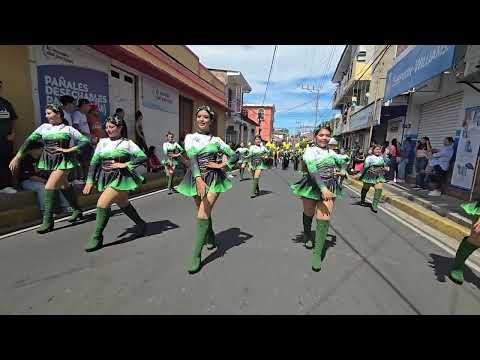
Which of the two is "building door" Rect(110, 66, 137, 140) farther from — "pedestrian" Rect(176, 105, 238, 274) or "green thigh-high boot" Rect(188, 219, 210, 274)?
"green thigh-high boot" Rect(188, 219, 210, 274)

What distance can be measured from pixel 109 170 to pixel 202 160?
1.45m

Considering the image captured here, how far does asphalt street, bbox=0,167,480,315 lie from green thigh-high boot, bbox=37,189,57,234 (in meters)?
0.14

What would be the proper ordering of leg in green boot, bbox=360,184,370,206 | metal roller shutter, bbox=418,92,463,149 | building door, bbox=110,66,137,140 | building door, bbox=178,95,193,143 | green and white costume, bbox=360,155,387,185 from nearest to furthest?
green and white costume, bbox=360,155,387,185 < leg in green boot, bbox=360,184,370,206 < metal roller shutter, bbox=418,92,463,149 < building door, bbox=110,66,137,140 < building door, bbox=178,95,193,143

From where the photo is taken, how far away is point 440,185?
27.6 ft

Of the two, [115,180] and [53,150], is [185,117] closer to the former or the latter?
[53,150]

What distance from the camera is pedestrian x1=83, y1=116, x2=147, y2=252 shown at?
11.7 feet

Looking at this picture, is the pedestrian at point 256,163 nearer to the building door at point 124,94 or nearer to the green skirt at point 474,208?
the building door at point 124,94

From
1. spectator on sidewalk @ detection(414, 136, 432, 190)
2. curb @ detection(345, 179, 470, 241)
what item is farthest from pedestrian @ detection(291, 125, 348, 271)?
spectator on sidewalk @ detection(414, 136, 432, 190)

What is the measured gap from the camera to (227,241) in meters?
4.11
